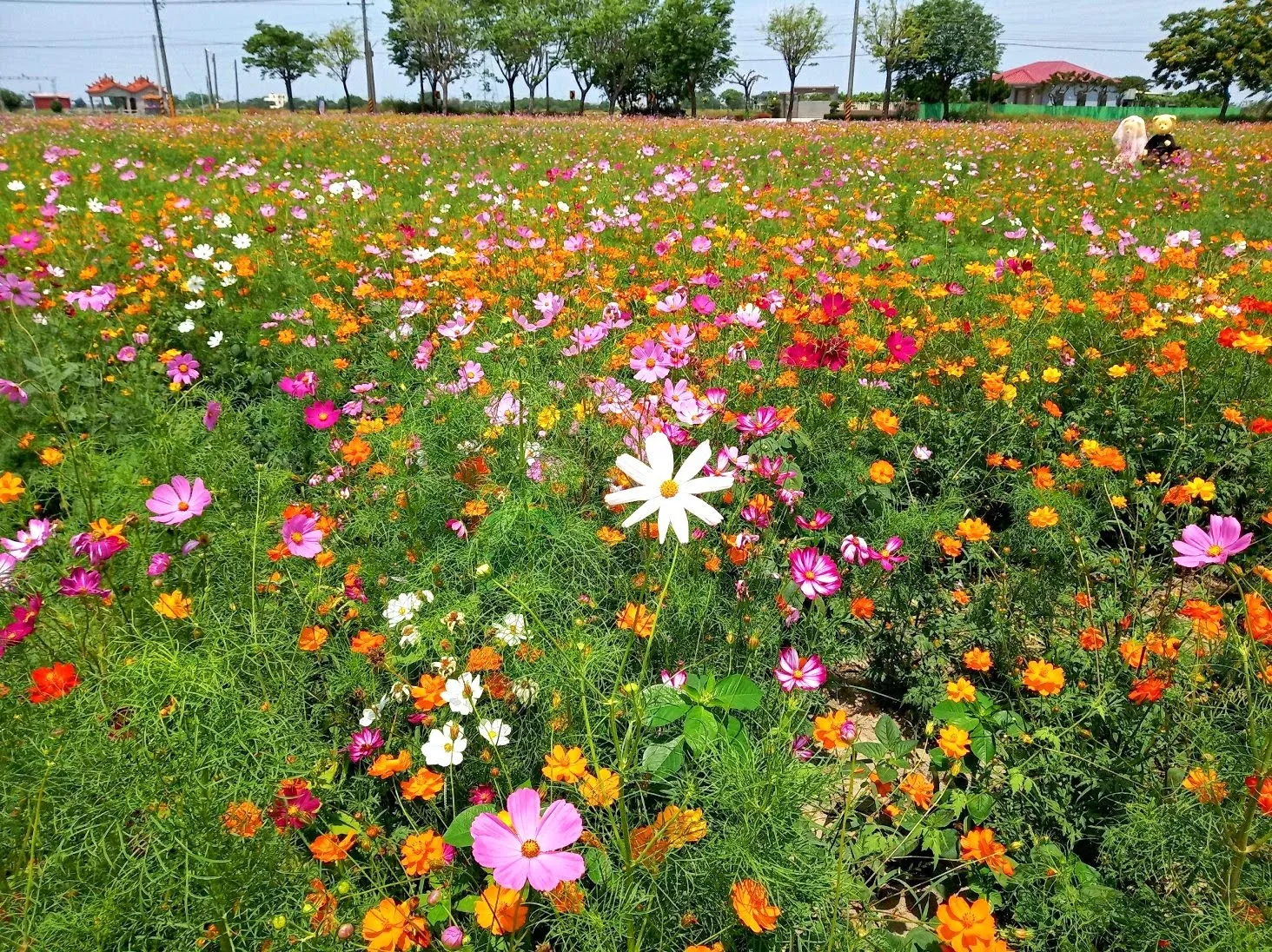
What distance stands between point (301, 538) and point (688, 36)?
5034 centimetres

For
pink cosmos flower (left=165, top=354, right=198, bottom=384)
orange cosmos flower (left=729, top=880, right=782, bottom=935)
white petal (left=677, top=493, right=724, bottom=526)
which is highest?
white petal (left=677, top=493, right=724, bottom=526)

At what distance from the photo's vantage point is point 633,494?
0.92 metres

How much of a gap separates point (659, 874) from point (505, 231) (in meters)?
3.57

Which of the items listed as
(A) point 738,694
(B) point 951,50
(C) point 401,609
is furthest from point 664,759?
(B) point 951,50

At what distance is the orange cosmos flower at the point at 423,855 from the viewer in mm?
982

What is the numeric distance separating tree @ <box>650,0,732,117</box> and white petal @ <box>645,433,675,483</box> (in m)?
46.3

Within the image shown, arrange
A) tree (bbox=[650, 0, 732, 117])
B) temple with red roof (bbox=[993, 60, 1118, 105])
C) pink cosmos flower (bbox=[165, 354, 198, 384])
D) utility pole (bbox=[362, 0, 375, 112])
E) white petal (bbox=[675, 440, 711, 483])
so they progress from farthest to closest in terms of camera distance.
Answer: temple with red roof (bbox=[993, 60, 1118, 105]) < tree (bbox=[650, 0, 732, 117]) < utility pole (bbox=[362, 0, 375, 112]) < pink cosmos flower (bbox=[165, 354, 198, 384]) < white petal (bbox=[675, 440, 711, 483])

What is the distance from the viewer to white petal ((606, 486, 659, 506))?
2.93ft

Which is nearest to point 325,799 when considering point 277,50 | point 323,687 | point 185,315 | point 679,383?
Result: point 323,687

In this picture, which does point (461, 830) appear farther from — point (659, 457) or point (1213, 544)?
point (1213, 544)

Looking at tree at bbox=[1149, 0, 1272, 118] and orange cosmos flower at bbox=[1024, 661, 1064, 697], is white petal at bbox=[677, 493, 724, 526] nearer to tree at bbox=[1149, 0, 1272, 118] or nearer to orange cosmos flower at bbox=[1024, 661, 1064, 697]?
orange cosmos flower at bbox=[1024, 661, 1064, 697]

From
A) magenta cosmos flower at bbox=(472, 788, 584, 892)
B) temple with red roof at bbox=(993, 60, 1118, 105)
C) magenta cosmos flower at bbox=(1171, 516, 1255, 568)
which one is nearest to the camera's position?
magenta cosmos flower at bbox=(472, 788, 584, 892)

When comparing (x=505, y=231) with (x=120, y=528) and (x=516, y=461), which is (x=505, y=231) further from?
(x=120, y=528)

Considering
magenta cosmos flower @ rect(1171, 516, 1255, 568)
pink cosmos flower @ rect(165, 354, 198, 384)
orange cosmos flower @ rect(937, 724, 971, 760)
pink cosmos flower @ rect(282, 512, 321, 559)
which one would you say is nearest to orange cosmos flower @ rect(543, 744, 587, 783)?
orange cosmos flower @ rect(937, 724, 971, 760)
